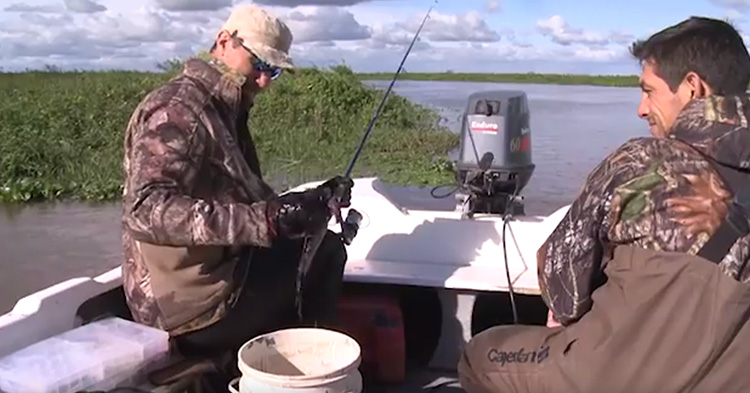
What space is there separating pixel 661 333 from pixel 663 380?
0.11 meters

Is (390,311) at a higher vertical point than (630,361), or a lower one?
lower

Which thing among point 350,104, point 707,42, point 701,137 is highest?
point 707,42

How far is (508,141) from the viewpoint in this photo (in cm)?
449

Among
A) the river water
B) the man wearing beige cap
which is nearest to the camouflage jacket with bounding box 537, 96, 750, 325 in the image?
the man wearing beige cap

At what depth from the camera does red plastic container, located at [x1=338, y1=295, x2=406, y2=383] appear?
10.8 feet

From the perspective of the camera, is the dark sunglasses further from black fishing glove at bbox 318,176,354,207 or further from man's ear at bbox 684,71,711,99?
man's ear at bbox 684,71,711,99

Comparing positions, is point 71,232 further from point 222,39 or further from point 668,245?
point 668,245

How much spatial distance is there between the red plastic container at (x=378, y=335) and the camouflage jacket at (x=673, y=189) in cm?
133

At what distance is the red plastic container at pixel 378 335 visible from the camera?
330 centimetres

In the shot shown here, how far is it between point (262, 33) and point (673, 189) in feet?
4.40

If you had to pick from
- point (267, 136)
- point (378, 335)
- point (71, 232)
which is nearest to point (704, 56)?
point (378, 335)

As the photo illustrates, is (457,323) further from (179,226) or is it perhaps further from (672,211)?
(672,211)

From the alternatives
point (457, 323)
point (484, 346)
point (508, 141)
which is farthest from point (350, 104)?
point (484, 346)

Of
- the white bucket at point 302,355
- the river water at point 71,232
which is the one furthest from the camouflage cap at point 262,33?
the river water at point 71,232
